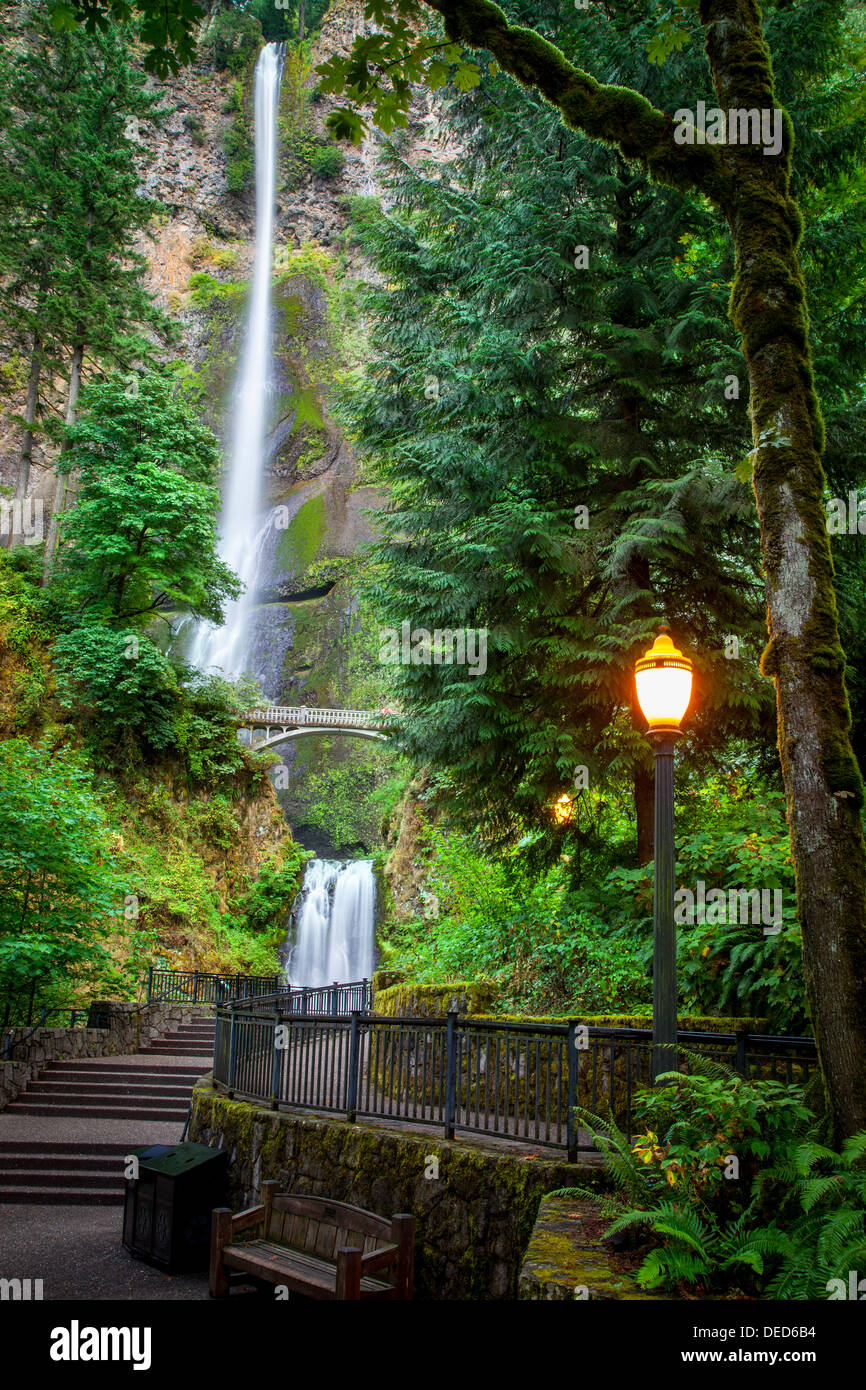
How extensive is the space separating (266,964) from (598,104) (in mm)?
26577

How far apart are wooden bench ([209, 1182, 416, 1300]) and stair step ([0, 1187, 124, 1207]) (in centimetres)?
479

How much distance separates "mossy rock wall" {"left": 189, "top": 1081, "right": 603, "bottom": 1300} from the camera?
5629 millimetres

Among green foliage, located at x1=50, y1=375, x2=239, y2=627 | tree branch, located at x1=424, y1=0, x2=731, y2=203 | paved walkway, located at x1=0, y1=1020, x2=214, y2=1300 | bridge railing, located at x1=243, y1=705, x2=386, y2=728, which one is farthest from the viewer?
bridge railing, located at x1=243, y1=705, x2=386, y2=728

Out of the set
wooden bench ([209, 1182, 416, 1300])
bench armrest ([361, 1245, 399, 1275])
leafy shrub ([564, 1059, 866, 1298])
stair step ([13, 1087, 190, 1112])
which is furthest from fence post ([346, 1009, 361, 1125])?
stair step ([13, 1087, 190, 1112])

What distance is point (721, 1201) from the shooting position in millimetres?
4348

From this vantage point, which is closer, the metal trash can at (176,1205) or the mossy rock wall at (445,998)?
the metal trash can at (176,1205)

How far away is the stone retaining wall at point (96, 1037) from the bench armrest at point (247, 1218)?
31.3 feet

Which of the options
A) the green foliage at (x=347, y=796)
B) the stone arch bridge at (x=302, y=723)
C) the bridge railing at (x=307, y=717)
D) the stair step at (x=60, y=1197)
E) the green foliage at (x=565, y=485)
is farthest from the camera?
the green foliage at (x=347, y=796)

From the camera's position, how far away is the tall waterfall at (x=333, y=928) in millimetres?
31375

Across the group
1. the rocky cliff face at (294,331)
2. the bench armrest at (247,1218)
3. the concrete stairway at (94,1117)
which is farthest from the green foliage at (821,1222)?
the rocky cliff face at (294,331)

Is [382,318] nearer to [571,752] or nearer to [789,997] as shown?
[571,752]

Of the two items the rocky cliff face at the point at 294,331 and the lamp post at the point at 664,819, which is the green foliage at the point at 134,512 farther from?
the lamp post at the point at 664,819

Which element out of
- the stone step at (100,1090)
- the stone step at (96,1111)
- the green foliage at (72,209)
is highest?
the green foliage at (72,209)

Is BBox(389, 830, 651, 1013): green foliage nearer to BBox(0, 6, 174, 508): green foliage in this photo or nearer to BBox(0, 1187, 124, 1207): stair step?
BBox(0, 1187, 124, 1207): stair step
